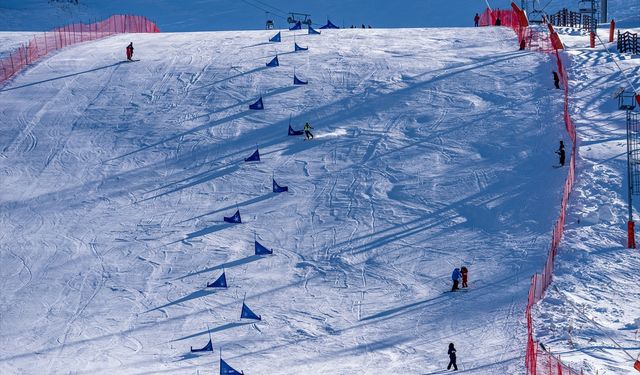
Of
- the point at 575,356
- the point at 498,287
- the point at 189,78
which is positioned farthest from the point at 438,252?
the point at 189,78

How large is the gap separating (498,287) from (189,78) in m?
19.9

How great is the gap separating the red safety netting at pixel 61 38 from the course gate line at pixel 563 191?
15.9 meters

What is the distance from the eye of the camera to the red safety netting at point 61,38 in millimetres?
55138

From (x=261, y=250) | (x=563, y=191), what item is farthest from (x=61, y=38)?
(x=563, y=191)

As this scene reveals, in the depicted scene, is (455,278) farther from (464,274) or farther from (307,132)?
(307,132)

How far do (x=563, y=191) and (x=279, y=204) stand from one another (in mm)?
7993

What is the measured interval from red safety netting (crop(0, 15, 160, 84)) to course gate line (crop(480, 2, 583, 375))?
625 inches

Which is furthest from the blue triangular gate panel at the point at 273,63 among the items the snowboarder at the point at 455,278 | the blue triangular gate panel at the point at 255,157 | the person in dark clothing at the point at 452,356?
the person in dark clothing at the point at 452,356

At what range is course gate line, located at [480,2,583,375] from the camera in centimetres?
2947

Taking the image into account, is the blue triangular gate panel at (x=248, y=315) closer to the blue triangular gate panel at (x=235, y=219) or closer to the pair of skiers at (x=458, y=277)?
the pair of skiers at (x=458, y=277)

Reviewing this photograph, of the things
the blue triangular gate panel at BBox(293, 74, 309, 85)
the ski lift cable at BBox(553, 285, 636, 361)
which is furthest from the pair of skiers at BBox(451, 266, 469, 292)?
the blue triangular gate panel at BBox(293, 74, 309, 85)

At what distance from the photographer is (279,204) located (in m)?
41.3

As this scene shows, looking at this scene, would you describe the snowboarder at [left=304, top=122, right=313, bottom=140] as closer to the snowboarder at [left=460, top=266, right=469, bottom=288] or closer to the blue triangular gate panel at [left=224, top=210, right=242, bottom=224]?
the blue triangular gate panel at [left=224, top=210, right=242, bottom=224]

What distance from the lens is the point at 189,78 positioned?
5184 centimetres
